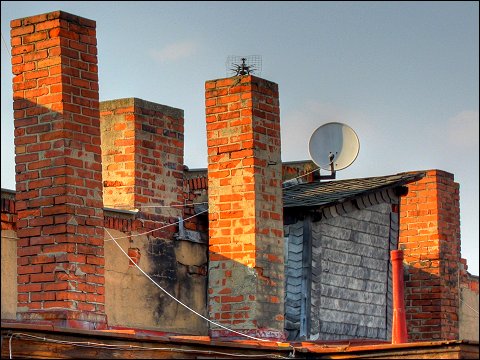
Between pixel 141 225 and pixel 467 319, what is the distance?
7036 mm

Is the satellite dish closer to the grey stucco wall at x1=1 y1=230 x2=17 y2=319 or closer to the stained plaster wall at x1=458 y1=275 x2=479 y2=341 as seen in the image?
the stained plaster wall at x1=458 y1=275 x2=479 y2=341

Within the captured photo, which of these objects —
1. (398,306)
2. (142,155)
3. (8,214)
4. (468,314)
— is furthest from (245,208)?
(468,314)

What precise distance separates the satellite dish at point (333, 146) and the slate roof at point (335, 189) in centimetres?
26

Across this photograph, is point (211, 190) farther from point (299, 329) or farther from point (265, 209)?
point (299, 329)

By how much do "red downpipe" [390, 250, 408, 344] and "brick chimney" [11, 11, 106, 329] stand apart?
306 centimetres

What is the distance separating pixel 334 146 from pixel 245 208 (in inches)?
120

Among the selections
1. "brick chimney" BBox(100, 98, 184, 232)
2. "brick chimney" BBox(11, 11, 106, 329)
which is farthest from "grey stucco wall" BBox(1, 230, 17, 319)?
"brick chimney" BBox(100, 98, 184, 232)

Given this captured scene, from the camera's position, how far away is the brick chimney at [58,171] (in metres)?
12.1

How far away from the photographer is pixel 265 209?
46.4 ft

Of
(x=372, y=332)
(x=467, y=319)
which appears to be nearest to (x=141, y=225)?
(x=372, y=332)

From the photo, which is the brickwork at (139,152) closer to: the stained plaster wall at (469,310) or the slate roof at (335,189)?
the slate roof at (335,189)

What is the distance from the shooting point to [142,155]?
1508 centimetres

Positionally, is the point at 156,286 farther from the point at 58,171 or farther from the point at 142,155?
the point at 58,171

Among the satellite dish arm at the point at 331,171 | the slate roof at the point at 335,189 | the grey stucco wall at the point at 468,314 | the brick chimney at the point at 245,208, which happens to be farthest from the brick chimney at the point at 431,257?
the brick chimney at the point at 245,208
